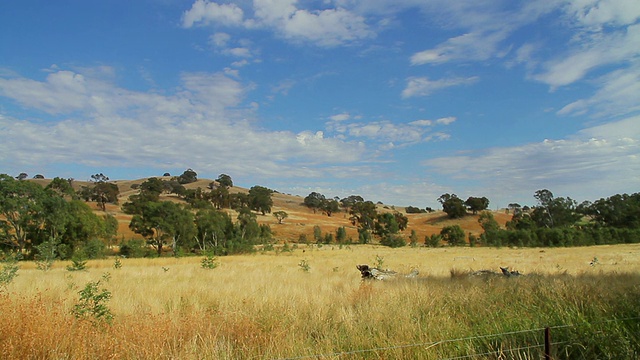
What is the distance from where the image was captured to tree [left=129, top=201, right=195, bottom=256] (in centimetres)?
5497

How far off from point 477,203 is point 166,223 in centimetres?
9318

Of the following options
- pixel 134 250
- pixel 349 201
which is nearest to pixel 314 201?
A: pixel 349 201

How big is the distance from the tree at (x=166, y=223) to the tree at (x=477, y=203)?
292ft

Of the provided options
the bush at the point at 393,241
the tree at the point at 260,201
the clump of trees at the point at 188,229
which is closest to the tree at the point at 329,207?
the tree at the point at 260,201

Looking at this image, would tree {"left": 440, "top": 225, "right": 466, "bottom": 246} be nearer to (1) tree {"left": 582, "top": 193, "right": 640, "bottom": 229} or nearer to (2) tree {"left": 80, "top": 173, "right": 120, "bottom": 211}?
(1) tree {"left": 582, "top": 193, "right": 640, "bottom": 229}

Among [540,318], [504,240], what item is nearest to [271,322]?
[540,318]

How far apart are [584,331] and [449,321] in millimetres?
1721

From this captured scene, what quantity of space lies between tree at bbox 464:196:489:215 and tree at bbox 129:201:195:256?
8896 cm

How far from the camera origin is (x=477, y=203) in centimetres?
11662

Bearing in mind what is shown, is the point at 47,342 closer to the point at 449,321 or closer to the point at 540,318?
the point at 449,321

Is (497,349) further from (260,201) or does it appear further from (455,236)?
(260,201)

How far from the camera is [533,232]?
215ft

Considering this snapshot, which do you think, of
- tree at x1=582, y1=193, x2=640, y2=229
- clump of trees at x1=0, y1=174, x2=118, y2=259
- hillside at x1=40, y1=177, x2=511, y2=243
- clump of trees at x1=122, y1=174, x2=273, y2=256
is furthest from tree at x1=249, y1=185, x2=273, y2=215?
tree at x1=582, y1=193, x2=640, y2=229

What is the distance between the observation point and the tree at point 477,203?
116812mm
